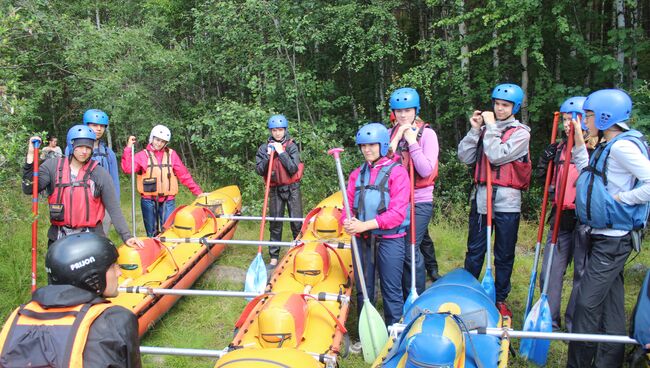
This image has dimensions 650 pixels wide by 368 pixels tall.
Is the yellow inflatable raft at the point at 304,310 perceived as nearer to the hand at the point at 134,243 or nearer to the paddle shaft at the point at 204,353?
the paddle shaft at the point at 204,353

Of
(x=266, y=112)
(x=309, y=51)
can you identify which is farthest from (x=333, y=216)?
(x=309, y=51)

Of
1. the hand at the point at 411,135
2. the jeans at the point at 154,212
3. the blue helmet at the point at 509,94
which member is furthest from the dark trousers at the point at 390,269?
the jeans at the point at 154,212

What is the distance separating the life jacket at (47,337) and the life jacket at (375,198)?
2.41 meters

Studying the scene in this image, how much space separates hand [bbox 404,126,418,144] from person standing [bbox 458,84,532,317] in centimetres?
54

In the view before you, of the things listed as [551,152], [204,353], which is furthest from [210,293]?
[551,152]

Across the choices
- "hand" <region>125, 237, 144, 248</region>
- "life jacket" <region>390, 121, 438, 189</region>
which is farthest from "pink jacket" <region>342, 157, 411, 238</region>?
"hand" <region>125, 237, 144, 248</region>

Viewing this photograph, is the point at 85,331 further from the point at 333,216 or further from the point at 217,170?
the point at 217,170

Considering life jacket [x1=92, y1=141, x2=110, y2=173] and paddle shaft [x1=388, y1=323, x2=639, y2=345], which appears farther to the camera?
life jacket [x1=92, y1=141, x2=110, y2=173]

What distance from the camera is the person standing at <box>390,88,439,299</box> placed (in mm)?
4320

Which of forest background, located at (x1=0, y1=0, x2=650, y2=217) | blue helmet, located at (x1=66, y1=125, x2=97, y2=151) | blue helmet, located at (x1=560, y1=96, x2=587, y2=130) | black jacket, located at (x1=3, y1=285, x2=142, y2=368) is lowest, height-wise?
black jacket, located at (x1=3, y1=285, x2=142, y2=368)

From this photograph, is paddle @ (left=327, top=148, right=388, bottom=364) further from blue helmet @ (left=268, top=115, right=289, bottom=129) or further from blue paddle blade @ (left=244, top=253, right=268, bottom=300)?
blue helmet @ (left=268, top=115, right=289, bottom=129)

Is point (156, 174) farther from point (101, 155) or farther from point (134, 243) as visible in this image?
point (134, 243)

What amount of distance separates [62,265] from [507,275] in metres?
3.82

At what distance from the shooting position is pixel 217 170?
11336 millimetres
